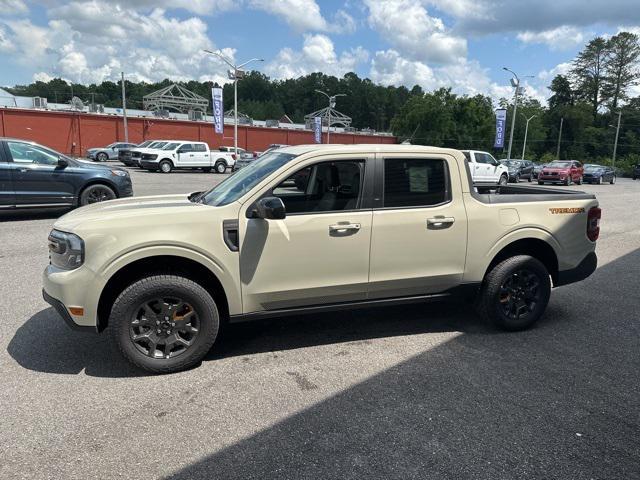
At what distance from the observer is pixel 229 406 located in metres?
3.43

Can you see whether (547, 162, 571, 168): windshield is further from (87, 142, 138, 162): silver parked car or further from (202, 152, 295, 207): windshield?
(202, 152, 295, 207): windshield

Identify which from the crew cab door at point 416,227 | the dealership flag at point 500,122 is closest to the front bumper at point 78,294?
the crew cab door at point 416,227

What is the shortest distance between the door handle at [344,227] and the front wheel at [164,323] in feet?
3.67

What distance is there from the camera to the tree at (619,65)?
87.5 meters

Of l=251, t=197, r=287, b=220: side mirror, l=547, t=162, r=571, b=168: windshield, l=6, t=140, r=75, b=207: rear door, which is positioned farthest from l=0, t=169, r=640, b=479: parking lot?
l=547, t=162, r=571, b=168: windshield

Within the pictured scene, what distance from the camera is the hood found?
3784mm

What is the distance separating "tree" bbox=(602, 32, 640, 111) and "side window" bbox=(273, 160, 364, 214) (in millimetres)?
103987

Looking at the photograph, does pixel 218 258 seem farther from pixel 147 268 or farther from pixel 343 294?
pixel 343 294

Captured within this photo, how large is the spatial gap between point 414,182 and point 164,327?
244cm

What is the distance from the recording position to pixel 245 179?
4.41 meters

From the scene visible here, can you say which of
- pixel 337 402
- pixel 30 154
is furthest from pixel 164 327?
pixel 30 154

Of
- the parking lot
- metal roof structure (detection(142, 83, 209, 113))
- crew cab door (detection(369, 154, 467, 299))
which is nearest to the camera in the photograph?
the parking lot

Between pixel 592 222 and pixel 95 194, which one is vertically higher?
pixel 592 222

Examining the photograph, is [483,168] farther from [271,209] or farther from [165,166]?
[271,209]
